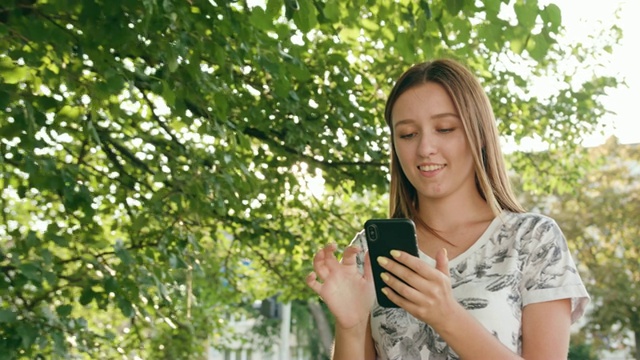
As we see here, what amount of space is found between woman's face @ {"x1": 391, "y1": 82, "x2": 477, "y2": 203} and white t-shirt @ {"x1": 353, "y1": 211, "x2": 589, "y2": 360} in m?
0.15

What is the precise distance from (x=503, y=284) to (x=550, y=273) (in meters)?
0.11

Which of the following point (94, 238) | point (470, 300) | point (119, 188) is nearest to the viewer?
point (470, 300)

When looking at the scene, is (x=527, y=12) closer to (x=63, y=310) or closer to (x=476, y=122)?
(x=476, y=122)

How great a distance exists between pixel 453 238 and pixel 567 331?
1.30 ft

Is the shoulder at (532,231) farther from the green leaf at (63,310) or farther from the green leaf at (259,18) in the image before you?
the green leaf at (63,310)

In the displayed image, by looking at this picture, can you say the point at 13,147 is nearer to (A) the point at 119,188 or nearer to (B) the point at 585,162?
(A) the point at 119,188

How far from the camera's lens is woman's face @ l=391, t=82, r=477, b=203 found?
108 inches

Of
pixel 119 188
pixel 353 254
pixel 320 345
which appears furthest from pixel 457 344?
pixel 320 345

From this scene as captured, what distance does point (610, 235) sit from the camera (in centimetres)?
2908

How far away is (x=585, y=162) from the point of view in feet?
35.6

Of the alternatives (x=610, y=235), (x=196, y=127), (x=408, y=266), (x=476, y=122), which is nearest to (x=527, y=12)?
(x=476, y=122)

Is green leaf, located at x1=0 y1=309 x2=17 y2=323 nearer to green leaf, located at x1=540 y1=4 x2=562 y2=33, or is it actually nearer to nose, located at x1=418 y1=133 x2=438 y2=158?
green leaf, located at x1=540 y1=4 x2=562 y2=33

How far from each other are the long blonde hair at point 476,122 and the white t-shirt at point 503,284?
0.06 metres

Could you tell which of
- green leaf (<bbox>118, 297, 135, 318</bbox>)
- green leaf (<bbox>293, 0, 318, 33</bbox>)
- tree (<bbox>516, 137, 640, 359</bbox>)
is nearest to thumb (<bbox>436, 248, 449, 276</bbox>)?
green leaf (<bbox>293, 0, 318, 33</bbox>)
